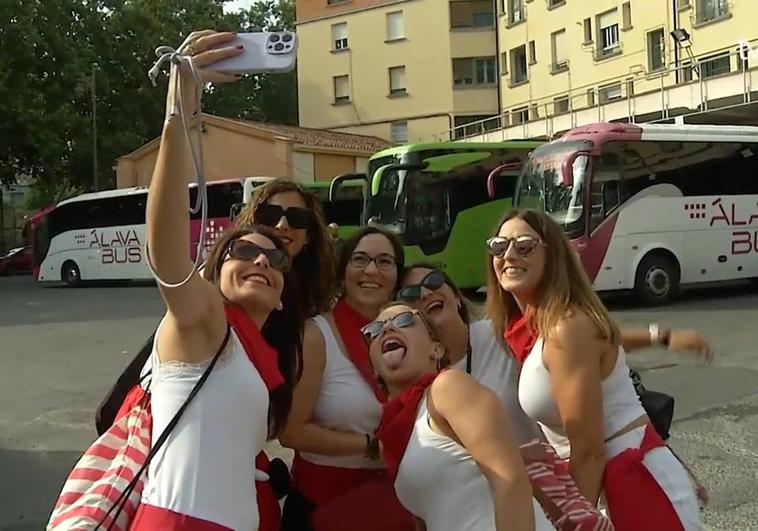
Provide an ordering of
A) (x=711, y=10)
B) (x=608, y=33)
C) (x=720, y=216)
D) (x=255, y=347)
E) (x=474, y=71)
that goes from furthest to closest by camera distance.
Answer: (x=474, y=71)
(x=608, y=33)
(x=711, y=10)
(x=720, y=216)
(x=255, y=347)

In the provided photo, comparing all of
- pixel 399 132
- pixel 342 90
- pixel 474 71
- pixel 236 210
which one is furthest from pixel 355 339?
pixel 342 90

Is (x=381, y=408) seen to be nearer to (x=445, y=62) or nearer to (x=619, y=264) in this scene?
(x=619, y=264)

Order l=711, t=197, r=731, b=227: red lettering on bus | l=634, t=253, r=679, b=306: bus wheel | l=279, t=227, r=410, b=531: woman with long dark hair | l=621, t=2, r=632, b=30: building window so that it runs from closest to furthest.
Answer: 1. l=279, t=227, r=410, b=531: woman with long dark hair
2. l=634, t=253, r=679, b=306: bus wheel
3. l=711, t=197, r=731, b=227: red lettering on bus
4. l=621, t=2, r=632, b=30: building window

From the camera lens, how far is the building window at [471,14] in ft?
145

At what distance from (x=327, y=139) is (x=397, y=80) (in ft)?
33.1

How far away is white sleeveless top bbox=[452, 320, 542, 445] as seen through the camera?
2.82 metres

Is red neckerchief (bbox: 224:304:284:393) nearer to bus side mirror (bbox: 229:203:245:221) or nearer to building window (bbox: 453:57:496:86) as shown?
bus side mirror (bbox: 229:203:245:221)

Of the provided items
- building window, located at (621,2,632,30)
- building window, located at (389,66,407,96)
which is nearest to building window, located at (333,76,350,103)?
building window, located at (389,66,407,96)

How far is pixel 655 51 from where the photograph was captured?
33094 millimetres

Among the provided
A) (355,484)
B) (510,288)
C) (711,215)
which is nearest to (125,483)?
(355,484)

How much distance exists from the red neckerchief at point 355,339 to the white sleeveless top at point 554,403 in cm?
45

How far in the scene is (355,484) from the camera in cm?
280

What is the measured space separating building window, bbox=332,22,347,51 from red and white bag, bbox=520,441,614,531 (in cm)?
4601

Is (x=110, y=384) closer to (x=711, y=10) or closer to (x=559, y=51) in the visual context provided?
(x=711, y=10)
